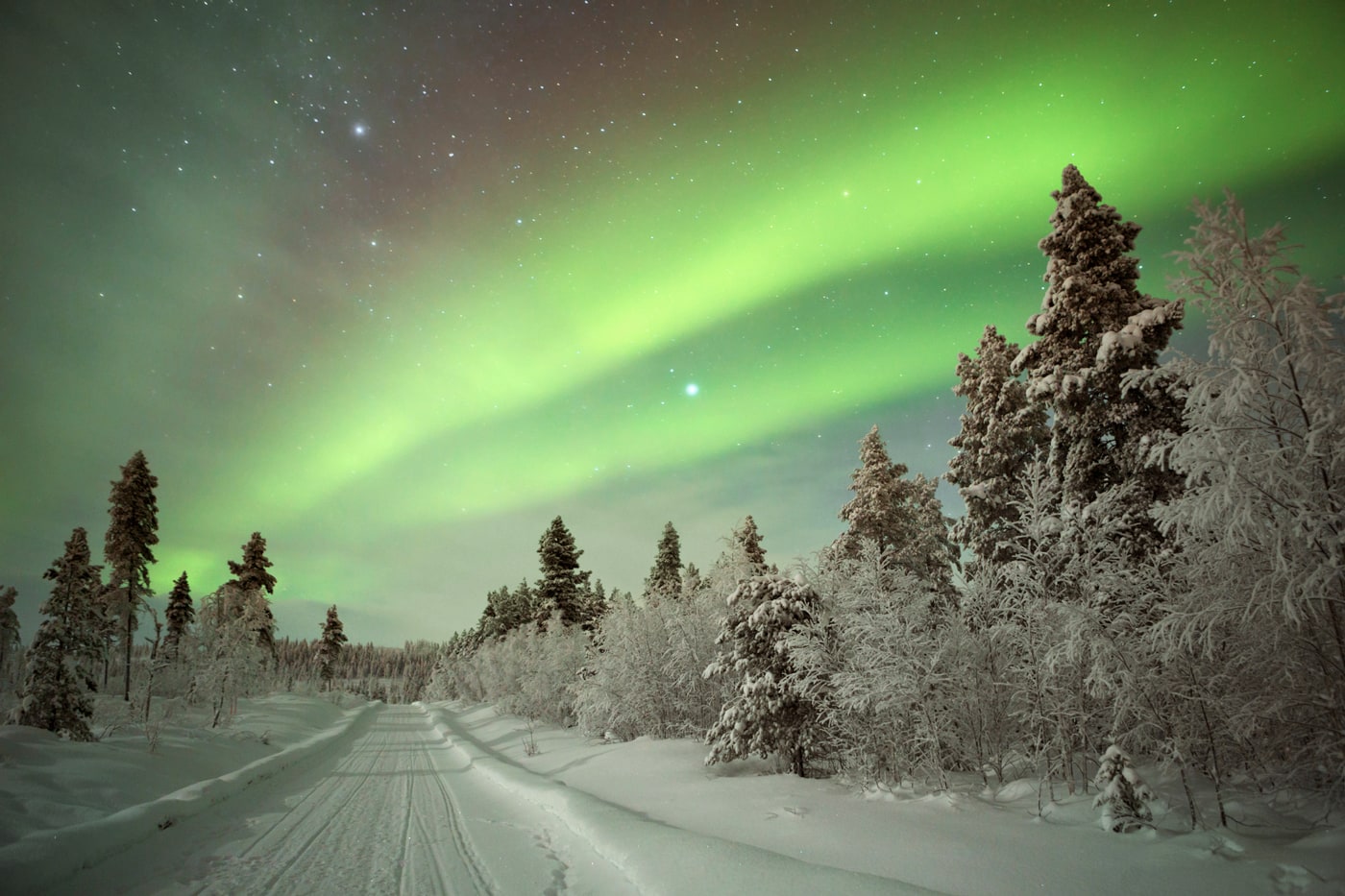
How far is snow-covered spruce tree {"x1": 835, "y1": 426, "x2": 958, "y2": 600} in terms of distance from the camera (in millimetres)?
25344

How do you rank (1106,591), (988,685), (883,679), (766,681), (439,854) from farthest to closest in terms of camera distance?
(766,681), (988,685), (883,679), (1106,591), (439,854)

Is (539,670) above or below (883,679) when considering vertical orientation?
below

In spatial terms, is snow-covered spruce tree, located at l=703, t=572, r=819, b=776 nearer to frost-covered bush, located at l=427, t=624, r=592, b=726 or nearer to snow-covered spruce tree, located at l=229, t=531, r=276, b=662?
frost-covered bush, located at l=427, t=624, r=592, b=726

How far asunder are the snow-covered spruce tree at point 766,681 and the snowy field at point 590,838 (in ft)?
3.01

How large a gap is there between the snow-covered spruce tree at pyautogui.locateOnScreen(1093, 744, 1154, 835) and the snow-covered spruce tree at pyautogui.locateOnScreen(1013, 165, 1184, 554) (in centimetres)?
571

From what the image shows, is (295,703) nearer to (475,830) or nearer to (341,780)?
(341,780)

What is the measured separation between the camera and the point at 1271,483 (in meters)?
6.47

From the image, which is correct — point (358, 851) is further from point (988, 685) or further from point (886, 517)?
point (886, 517)

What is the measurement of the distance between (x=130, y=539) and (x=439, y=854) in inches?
1577

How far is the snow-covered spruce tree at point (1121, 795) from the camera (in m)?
7.53

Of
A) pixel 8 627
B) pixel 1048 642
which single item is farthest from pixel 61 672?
pixel 8 627

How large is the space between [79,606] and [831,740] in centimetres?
2427

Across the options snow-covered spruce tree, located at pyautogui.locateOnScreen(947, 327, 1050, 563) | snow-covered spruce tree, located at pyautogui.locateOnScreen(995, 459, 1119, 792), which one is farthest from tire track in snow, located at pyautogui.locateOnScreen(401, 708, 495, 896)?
snow-covered spruce tree, located at pyautogui.locateOnScreen(947, 327, 1050, 563)

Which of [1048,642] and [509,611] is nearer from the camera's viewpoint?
[1048,642]
